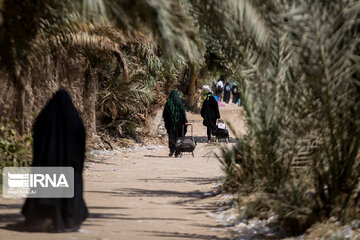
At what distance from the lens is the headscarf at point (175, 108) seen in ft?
57.0

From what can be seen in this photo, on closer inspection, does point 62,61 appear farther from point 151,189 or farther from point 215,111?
point 215,111

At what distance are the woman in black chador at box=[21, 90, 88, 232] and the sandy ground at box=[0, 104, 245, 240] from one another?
0.19 m

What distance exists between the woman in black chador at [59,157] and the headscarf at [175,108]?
400 inches

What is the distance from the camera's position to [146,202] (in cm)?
937

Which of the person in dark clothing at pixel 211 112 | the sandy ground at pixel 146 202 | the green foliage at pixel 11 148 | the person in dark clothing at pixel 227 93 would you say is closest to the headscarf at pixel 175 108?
the sandy ground at pixel 146 202

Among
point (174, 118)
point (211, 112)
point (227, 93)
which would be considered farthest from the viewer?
point (227, 93)

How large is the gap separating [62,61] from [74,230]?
7658 millimetres

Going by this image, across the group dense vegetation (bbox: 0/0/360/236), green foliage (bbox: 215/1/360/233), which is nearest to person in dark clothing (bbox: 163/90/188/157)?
dense vegetation (bbox: 0/0/360/236)

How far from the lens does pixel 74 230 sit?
271 inches

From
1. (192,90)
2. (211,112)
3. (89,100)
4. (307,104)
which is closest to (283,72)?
(307,104)

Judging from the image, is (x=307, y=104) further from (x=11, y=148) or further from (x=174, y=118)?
(x=174, y=118)

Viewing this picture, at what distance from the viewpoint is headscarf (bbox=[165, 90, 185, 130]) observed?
1738cm

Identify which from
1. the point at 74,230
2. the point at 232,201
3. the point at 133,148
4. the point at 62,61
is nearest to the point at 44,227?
the point at 74,230

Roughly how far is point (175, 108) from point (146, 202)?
8.26 metres
